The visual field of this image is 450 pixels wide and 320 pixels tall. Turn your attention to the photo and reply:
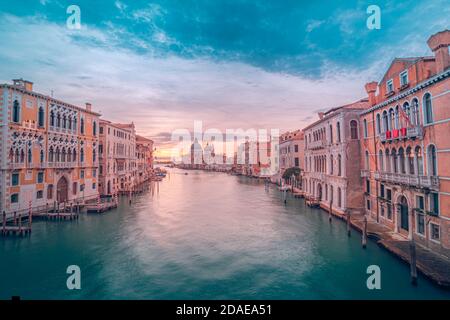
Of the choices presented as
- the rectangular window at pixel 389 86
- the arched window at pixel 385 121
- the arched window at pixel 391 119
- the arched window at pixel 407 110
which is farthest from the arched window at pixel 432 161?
the rectangular window at pixel 389 86

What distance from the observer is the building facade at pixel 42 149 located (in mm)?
23400

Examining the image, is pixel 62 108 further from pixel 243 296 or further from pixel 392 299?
pixel 392 299

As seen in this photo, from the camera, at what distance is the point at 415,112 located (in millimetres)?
16547

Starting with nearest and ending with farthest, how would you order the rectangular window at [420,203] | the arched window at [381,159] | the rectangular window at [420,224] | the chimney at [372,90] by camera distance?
the rectangular window at [420,203], the rectangular window at [420,224], the arched window at [381,159], the chimney at [372,90]

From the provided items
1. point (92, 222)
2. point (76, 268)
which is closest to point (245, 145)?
point (92, 222)

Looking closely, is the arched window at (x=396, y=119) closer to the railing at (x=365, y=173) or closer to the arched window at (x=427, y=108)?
the arched window at (x=427, y=108)

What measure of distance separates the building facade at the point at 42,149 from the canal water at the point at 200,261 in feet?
13.8

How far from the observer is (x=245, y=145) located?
118062mm

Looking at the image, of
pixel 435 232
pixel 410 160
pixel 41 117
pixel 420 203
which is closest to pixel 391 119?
pixel 410 160

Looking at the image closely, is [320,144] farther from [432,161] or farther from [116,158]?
[116,158]

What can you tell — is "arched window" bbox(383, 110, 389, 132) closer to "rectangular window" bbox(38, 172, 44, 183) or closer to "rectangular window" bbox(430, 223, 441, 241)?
"rectangular window" bbox(430, 223, 441, 241)

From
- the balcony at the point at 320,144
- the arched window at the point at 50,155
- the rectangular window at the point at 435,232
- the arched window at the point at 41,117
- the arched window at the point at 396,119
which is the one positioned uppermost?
the arched window at the point at 41,117

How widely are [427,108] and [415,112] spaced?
1.07 meters

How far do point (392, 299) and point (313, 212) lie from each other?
773 inches
